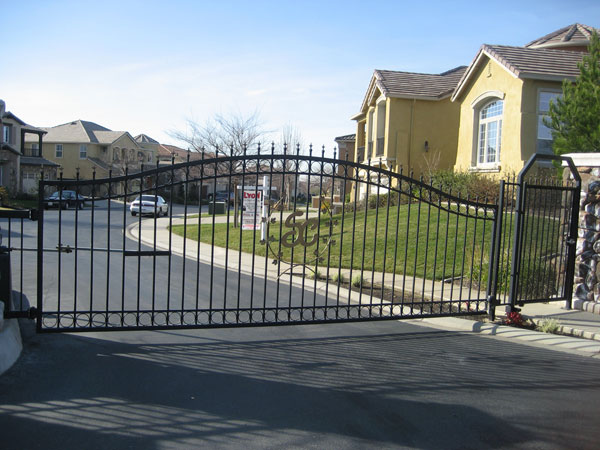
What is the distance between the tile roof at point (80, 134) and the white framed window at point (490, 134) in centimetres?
4765

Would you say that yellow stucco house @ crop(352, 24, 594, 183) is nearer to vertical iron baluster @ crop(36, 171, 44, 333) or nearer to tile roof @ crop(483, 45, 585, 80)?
tile roof @ crop(483, 45, 585, 80)

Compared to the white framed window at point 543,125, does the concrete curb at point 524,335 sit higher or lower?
lower

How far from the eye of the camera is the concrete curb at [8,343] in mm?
5496

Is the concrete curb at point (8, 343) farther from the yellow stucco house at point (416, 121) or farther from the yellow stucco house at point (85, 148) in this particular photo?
the yellow stucco house at point (85, 148)

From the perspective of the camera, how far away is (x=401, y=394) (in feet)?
17.4

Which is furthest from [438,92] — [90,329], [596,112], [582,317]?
[90,329]

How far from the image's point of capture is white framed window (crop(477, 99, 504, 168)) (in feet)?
68.0

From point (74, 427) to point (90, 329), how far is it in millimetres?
2265

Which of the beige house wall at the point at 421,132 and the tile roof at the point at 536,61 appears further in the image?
the beige house wall at the point at 421,132

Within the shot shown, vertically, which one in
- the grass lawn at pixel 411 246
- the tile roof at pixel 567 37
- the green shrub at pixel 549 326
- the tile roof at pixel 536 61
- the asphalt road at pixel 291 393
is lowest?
the asphalt road at pixel 291 393

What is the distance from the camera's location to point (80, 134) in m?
59.8

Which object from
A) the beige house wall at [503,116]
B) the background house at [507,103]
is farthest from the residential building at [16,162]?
the background house at [507,103]

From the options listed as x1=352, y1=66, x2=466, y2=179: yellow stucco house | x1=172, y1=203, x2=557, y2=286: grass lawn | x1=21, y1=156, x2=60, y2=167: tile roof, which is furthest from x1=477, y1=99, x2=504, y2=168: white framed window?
x1=21, y1=156, x2=60, y2=167: tile roof

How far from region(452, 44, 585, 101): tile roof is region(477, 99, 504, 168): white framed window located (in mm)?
1619
